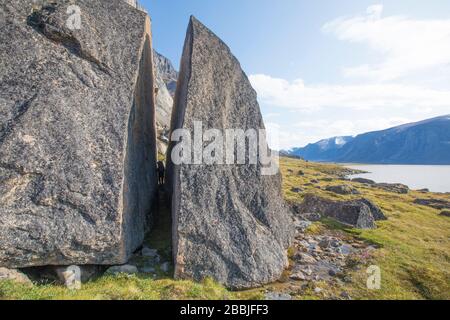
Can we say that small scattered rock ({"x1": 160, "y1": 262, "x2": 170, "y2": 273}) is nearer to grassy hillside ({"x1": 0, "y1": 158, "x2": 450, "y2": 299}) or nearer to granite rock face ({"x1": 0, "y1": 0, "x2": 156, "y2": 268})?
grassy hillside ({"x1": 0, "y1": 158, "x2": 450, "y2": 299})

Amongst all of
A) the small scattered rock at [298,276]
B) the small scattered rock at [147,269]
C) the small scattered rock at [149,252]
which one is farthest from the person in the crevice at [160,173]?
the small scattered rock at [298,276]

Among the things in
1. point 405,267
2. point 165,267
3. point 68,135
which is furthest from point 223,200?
point 405,267

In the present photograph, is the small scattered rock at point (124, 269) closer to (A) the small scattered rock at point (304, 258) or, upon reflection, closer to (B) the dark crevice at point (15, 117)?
(B) the dark crevice at point (15, 117)

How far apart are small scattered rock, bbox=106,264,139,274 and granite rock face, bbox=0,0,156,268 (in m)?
0.36

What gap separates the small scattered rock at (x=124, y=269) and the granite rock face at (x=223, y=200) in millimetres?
2178

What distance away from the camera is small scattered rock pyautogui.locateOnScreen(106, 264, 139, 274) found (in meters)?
15.6

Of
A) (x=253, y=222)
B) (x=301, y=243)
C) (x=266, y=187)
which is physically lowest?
(x=301, y=243)

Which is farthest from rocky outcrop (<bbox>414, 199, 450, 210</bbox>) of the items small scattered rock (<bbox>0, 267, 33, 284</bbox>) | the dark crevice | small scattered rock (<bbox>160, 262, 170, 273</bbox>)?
the dark crevice

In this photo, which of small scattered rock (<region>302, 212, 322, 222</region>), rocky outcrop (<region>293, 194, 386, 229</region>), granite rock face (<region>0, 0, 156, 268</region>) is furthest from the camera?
rocky outcrop (<region>293, 194, 386, 229</region>)
